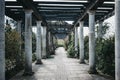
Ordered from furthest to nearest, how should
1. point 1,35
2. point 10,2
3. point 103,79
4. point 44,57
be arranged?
1. point 44,57
2. point 10,2
3. point 103,79
4. point 1,35

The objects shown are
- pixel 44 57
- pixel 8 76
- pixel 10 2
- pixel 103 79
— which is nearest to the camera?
pixel 103 79

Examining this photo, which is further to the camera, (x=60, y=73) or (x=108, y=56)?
(x=60, y=73)

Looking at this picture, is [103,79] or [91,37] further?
[91,37]

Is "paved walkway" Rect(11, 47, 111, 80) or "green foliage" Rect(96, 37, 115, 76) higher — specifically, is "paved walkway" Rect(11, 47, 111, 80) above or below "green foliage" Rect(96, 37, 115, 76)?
below

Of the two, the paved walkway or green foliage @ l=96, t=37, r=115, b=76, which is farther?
green foliage @ l=96, t=37, r=115, b=76

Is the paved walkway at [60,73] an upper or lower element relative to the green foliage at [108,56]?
lower

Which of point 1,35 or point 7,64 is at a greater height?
point 1,35

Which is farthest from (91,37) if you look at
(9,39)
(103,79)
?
(9,39)

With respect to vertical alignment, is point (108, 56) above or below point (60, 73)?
above

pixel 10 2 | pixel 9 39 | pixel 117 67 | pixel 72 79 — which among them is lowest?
pixel 72 79

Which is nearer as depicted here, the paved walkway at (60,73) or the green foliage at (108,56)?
the paved walkway at (60,73)

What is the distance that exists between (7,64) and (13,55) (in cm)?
72

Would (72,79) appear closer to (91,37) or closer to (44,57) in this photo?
(91,37)

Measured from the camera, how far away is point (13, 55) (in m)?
16.3
